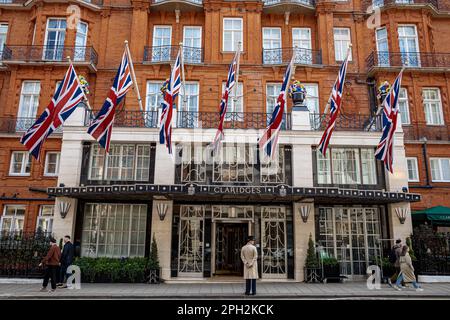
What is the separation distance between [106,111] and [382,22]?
19730mm

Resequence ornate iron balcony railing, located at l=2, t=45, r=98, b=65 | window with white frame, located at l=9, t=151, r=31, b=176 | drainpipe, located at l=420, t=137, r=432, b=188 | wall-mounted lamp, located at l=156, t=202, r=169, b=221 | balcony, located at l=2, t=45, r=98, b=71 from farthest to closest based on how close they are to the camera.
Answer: ornate iron balcony railing, located at l=2, t=45, r=98, b=65
balcony, located at l=2, t=45, r=98, b=71
window with white frame, located at l=9, t=151, r=31, b=176
drainpipe, located at l=420, t=137, r=432, b=188
wall-mounted lamp, located at l=156, t=202, r=169, b=221

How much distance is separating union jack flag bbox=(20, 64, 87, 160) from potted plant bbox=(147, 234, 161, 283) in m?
6.20

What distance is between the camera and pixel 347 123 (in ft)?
66.5

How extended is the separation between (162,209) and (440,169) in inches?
674

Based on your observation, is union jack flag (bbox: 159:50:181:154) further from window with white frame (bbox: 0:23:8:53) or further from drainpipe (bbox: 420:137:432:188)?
window with white frame (bbox: 0:23:8:53)

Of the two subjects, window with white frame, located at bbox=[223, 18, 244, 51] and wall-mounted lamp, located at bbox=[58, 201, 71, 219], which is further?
window with white frame, located at bbox=[223, 18, 244, 51]

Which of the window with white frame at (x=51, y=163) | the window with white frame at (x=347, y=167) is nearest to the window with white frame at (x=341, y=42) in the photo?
the window with white frame at (x=347, y=167)

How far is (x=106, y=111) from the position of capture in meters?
13.6

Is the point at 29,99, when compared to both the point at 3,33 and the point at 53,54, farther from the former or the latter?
the point at 3,33

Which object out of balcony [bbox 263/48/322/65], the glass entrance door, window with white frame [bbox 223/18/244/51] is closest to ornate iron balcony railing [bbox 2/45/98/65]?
window with white frame [bbox 223/18/244/51]

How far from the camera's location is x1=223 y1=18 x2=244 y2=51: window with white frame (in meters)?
22.8

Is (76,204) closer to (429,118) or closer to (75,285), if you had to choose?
(75,285)

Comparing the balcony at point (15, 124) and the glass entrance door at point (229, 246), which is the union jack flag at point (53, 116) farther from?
the balcony at point (15, 124)

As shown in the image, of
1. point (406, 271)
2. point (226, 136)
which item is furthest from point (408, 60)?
point (406, 271)
